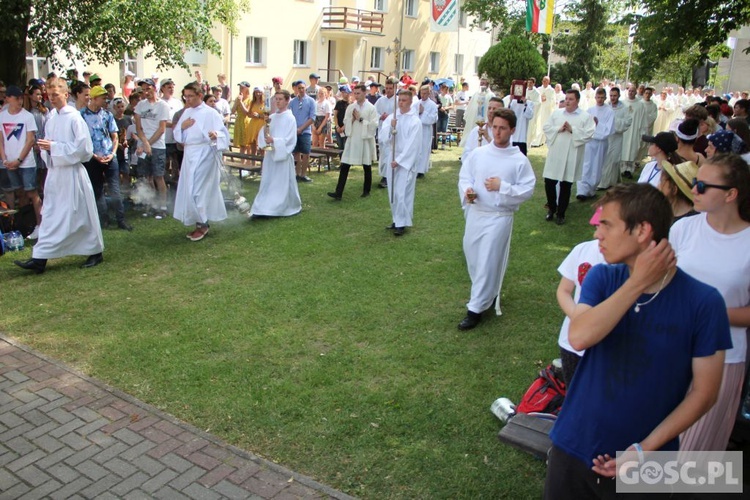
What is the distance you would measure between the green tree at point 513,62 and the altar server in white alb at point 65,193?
78.8 feet

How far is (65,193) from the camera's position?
25.4 feet

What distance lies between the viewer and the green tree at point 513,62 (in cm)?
2883

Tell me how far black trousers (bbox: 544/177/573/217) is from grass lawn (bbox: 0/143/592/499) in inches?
23.1

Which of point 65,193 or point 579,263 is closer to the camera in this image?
point 579,263

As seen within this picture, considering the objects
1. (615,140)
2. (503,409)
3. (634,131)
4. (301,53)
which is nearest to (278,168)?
(615,140)

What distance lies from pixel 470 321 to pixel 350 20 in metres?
30.4

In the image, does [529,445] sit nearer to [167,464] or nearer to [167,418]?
[167,464]

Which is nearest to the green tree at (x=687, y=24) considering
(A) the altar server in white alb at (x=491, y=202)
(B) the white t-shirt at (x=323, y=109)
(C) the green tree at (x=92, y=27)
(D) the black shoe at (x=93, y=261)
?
(A) the altar server in white alb at (x=491, y=202)

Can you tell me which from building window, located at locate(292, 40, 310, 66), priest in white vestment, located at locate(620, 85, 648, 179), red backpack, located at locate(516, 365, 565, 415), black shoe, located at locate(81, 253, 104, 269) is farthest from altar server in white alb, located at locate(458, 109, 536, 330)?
building window, located at locate(292, 40, 310, 66)

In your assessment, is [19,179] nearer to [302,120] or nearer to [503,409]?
[302,120]

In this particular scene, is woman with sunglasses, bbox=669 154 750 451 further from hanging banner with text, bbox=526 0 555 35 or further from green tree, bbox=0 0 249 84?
hanging banner with text, bbox=526 0 555 35

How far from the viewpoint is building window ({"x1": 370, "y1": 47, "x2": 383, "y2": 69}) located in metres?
36.9

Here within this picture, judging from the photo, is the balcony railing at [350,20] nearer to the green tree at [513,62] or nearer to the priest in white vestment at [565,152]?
the green tree at [513,62]

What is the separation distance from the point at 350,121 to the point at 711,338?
38.8 ft
